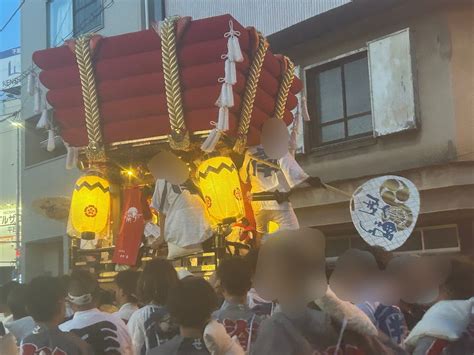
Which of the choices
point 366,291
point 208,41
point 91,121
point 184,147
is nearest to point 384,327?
point 366,291

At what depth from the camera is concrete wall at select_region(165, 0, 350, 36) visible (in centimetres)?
629

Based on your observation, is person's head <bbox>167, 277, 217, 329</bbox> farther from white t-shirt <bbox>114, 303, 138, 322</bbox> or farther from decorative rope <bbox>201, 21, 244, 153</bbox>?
white t-shirt <bbox>114, 303, 138, 322</bbox>

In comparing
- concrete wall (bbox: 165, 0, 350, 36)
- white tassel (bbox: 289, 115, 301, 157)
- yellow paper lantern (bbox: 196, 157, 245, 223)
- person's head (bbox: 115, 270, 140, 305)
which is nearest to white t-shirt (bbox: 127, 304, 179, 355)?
person's head (bbox: 115, 270, 140, 305)

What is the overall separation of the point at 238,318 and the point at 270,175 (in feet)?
4.22

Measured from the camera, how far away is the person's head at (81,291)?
255 cm

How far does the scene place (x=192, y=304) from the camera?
2006mm

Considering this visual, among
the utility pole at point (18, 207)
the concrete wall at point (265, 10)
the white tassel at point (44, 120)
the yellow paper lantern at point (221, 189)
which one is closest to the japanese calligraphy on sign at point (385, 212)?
the yellow paper lantern at point (221, 189)

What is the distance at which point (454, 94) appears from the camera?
17.7 feet

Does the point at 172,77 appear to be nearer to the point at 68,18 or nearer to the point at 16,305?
the point at 16,305

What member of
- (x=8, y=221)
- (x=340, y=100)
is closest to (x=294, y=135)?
(x=340, y=100)

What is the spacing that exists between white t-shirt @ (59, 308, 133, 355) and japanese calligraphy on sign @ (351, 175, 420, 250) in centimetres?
162

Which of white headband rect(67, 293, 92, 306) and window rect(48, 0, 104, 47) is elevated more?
window rect(48, 0, 104, 47)

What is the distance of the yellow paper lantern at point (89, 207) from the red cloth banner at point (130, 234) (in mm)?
144

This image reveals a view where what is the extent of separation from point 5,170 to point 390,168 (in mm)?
5134
